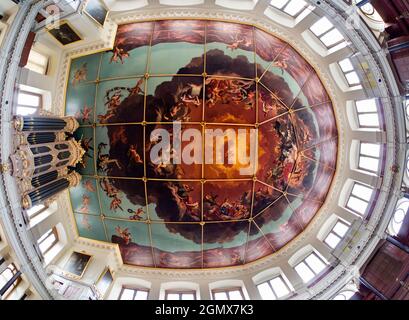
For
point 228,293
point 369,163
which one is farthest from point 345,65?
point 228,293

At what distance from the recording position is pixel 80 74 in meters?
16.7

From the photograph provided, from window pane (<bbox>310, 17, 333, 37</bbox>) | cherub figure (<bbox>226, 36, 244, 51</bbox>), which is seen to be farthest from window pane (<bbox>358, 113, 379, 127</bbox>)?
cherub figure (<bbox>226, 36, 244, 51</bbox>)

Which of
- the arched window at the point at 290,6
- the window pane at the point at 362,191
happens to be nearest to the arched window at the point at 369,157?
the window pane at the point at 362,191

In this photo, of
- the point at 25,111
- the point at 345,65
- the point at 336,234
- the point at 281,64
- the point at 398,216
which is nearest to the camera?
the point at 398,216

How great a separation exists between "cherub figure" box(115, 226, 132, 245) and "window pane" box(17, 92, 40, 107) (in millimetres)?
8583

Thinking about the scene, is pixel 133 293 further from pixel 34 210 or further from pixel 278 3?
pixel 278 3

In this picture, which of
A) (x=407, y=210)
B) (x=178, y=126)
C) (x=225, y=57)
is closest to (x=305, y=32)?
(x=225, y=57)

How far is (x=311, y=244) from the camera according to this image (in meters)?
18.4

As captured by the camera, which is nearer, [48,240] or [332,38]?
[332,38]

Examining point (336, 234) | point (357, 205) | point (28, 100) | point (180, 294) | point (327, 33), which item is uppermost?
point (327, 33)

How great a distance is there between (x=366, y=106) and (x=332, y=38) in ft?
14.1

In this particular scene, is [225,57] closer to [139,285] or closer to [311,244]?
[311,244]
